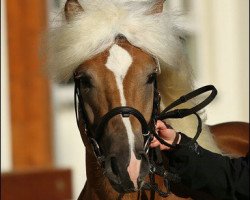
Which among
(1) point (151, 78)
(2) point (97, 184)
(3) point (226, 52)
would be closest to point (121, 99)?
(1) point (151, 78)

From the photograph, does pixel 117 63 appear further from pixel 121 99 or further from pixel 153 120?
pixel 153 120

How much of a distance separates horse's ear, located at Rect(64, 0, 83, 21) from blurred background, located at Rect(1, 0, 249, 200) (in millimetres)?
4473

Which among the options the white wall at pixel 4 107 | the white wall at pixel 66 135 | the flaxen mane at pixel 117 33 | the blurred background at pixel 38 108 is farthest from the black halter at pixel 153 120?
the white wall at pixel 66 135

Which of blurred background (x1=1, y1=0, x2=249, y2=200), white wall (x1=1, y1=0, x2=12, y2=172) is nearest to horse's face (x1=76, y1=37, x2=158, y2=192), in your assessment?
blurred background (x1=1, y1=0, x2=249, y2=200)

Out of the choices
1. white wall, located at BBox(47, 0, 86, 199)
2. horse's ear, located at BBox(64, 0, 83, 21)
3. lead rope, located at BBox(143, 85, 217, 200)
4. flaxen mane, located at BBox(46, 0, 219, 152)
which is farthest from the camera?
white wall, located at BBox(47, 0, 86, 199)

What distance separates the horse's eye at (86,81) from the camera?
11.9 feet

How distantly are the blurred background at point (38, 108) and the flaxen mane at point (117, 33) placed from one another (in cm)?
449

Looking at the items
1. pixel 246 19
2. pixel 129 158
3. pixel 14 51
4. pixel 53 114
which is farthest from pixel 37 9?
pixel 129 158

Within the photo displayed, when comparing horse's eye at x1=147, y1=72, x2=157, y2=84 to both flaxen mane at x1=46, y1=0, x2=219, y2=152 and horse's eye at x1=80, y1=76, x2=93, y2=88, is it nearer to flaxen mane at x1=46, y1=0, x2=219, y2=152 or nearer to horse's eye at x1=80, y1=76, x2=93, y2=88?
flaxen mane at x1=46, y1=0, x2=219, y2=152

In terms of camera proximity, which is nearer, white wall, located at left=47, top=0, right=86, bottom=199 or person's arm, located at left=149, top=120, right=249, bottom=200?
person's arm, located at left=149, top=120, right=249, bottom=200

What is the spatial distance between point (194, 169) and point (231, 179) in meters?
0.14

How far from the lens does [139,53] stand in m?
3.68

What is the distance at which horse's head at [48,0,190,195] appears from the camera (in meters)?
3.41

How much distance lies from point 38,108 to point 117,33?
5.08 metres
